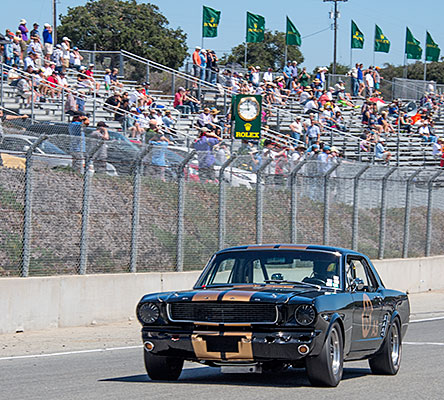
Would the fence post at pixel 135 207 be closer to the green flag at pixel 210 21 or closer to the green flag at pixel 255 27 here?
the green flag at pixel 210 21

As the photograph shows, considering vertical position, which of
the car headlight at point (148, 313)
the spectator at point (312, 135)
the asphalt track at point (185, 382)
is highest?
the spectator at point (312, 135)

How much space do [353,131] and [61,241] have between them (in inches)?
975

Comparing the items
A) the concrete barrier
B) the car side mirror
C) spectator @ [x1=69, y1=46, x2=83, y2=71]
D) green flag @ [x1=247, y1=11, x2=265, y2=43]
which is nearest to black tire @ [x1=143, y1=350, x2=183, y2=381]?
the car side mirror

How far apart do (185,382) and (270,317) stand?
1.27 meters

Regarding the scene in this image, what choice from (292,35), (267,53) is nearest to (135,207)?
(292,35)

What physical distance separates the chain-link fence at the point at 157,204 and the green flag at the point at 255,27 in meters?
25.7

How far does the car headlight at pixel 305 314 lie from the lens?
8.45 metres

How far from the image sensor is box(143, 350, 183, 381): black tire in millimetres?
9102

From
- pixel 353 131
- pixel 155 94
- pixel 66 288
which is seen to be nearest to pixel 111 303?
pixel 66 288

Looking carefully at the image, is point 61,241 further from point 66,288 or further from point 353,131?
point 353,131

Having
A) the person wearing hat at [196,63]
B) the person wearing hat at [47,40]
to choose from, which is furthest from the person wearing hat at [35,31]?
the person wearing hat at [196,63]

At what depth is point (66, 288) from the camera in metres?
15.2

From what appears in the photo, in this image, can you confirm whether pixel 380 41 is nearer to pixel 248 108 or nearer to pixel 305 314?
pixel 248 108

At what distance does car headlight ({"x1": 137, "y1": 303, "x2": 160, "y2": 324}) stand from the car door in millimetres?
2011
